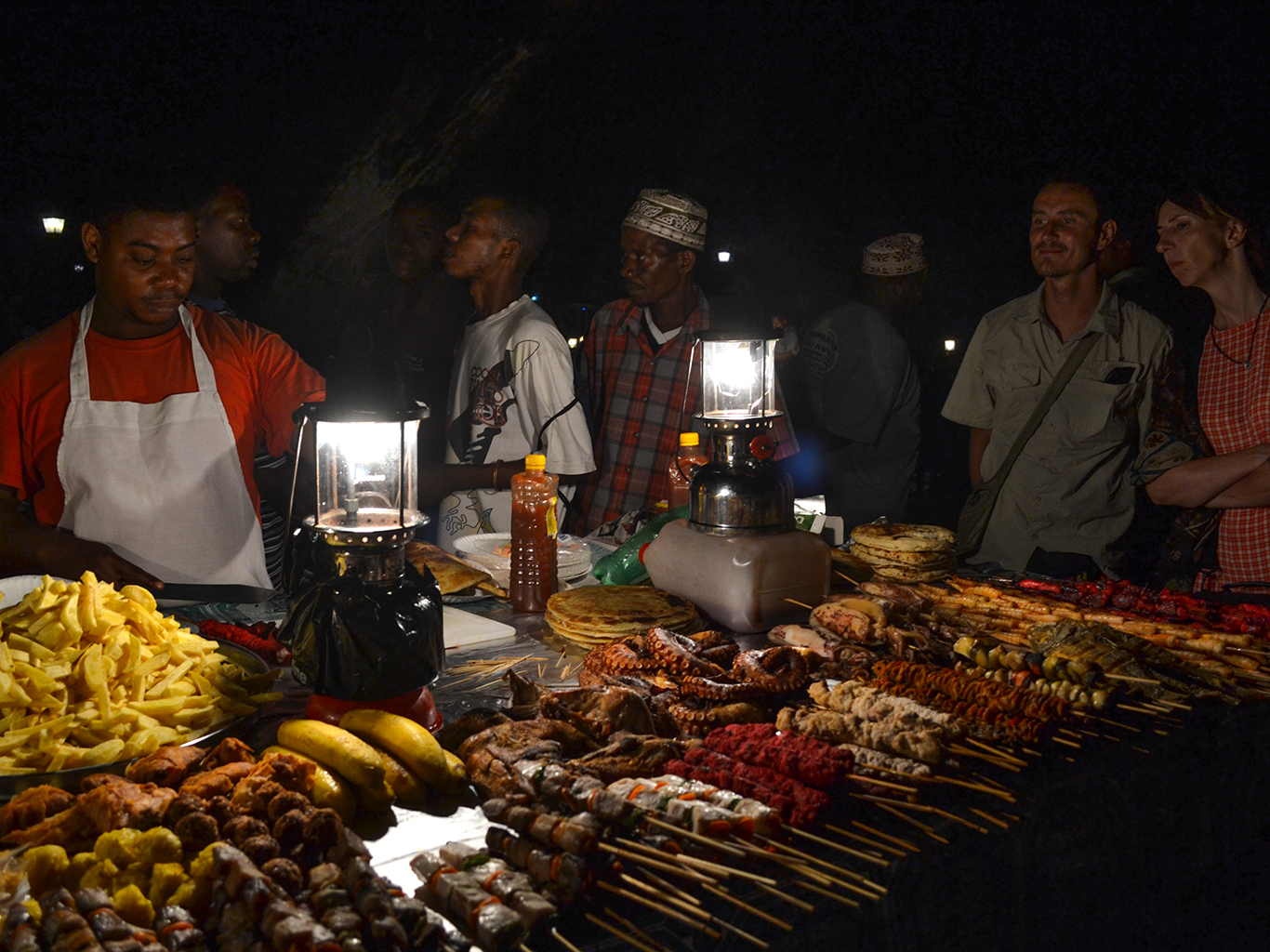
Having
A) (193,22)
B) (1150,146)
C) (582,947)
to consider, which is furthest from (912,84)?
(582,947)

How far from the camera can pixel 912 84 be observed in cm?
1422

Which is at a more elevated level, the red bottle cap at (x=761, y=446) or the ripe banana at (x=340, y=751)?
the red bottle cap at (x=761, y=446)

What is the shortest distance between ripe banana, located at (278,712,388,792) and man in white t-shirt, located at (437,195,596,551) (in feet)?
10.4

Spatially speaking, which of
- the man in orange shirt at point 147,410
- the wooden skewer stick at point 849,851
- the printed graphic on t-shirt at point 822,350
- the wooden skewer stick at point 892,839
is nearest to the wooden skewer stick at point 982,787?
the wooden skewer stick at point 892,839

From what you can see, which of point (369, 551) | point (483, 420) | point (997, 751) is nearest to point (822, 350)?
point (483, 420)

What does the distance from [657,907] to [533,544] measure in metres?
1.97

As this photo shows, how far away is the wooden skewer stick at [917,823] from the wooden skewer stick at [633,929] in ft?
2.15

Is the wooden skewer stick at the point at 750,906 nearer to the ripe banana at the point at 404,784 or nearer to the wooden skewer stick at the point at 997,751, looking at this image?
the ripe banana at the point at 404,784

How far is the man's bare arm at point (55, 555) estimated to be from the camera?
3.13 metres

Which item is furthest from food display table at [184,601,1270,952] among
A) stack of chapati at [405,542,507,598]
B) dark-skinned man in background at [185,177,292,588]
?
dark-skinned man in background at [185,177,292,588]

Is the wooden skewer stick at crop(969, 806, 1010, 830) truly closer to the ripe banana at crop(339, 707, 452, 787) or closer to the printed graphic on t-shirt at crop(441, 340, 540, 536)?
the ripe banana at crop(339, 707, 452, 787)

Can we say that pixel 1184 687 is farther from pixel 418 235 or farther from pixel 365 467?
pixel 418 235

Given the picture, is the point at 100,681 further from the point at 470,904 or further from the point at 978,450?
the point at 978,450

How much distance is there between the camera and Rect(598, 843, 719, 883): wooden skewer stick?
1578 mm
